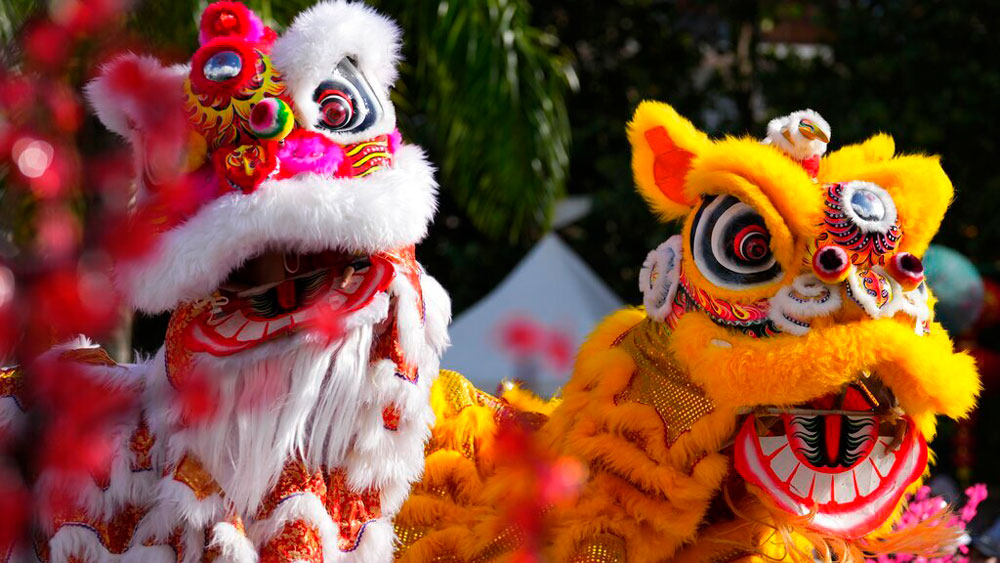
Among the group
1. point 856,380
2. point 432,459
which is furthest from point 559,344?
point 432,459

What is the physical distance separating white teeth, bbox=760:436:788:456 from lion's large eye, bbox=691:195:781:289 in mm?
325

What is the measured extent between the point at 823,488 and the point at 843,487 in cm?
4

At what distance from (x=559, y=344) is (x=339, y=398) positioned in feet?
3.10

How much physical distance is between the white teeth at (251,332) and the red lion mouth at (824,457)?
102 cm

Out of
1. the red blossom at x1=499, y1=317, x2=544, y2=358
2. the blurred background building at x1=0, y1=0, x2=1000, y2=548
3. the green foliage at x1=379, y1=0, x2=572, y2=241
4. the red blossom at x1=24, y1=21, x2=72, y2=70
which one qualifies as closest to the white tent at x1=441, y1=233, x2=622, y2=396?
the blurred background building at x1=0, y1=0, x2=1000, y2=548

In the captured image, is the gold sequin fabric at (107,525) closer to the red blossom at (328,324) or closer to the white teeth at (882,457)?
the red blossom at (328,324)

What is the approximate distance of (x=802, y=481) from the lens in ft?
8.33

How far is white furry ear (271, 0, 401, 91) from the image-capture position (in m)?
2.43

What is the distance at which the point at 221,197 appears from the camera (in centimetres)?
235

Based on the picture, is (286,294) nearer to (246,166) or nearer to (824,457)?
(246,166)

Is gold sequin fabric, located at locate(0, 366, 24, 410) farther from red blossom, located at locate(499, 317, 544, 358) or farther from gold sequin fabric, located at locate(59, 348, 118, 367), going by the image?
red blossom, located at locate(499, 317, 544, 358)

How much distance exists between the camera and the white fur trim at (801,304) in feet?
8.03

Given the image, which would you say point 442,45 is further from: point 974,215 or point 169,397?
point 974,215

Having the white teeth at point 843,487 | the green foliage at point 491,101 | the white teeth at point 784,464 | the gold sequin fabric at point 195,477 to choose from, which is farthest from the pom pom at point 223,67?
the green foliage at point 491,101
